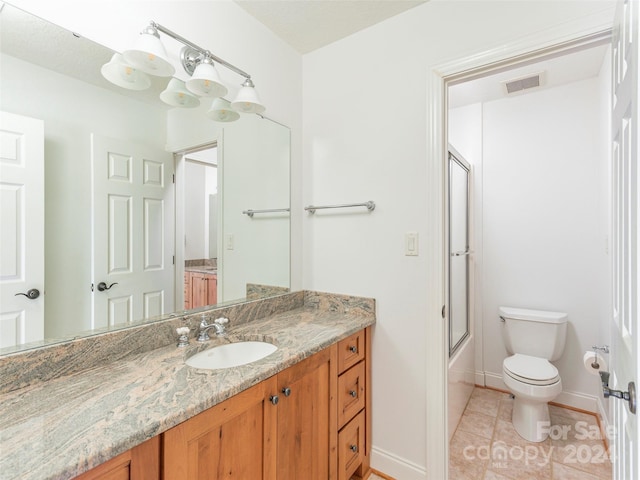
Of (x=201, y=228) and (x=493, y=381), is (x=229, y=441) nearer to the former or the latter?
(x=201, y=228)

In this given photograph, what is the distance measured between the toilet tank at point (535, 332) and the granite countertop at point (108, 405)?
1.87 m

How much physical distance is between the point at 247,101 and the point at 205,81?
8.9 inches

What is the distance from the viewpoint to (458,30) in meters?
1.50

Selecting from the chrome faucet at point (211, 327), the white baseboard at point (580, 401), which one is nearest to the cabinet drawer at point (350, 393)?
the chrome faucet at point (211, 327)

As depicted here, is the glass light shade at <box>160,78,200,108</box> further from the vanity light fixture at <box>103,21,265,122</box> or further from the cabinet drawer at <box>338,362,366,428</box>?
the cabinet drawer at <box>338,362,366,428</box>

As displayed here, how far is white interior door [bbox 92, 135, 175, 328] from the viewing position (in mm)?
1134

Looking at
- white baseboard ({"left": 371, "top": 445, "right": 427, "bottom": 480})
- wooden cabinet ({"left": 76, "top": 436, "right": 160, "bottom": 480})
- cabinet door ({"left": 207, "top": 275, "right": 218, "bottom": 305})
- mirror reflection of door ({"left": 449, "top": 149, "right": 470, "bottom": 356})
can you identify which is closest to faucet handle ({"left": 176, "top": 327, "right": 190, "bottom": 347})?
cabinet door ({"left": 207, "top": 275, "right": 218, "bottom": 305})

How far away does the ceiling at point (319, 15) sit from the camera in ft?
5.17

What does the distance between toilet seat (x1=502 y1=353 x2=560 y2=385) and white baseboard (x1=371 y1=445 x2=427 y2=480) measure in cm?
93

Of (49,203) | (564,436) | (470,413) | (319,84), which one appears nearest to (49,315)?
(49,203)

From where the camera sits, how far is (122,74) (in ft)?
3.84

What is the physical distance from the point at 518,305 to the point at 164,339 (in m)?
2.59

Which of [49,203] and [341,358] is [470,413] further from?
[49,203]

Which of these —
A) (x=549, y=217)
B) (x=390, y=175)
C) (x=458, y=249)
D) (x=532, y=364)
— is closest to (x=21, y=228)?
(x=390, y=175)
